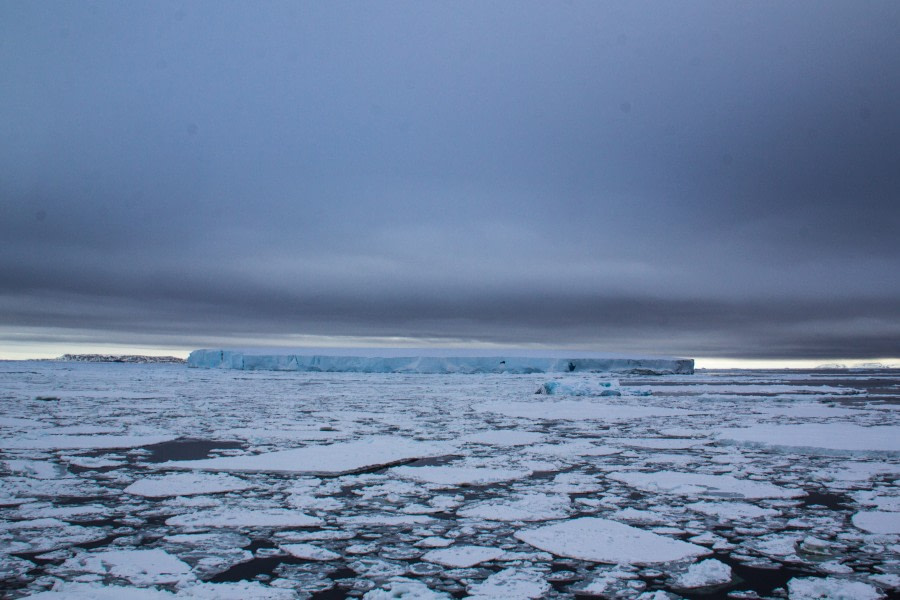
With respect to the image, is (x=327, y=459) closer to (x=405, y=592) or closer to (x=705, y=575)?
(x=405, y=592)

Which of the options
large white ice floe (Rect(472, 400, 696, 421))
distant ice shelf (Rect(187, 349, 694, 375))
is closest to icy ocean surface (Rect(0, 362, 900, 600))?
large white ice floe (Rect(472, 400, 696, 421))

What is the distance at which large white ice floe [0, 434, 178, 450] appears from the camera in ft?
12.4

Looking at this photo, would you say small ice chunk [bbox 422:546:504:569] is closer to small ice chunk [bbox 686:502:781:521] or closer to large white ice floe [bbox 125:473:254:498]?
small ice chunk [bbox 686:502:781:521]

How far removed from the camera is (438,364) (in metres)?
26.7

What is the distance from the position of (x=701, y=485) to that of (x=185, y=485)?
7.61 ft

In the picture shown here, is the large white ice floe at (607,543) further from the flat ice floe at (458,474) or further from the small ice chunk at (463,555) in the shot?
the flat ice floe at (458,474)

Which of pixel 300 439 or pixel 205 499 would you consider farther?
pixel 300 439

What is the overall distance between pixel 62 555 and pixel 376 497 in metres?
1.14

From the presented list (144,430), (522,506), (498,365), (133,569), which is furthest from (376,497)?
(498,365)

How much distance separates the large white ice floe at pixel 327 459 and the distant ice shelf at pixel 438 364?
22.0 metres

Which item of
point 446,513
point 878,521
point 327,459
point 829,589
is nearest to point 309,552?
point 446,513

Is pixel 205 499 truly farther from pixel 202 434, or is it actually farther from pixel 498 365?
pixel 498 365

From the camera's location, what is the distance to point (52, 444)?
388 cm

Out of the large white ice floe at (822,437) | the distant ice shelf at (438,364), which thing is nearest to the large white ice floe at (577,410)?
the large white ice floe at (822,437)
